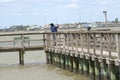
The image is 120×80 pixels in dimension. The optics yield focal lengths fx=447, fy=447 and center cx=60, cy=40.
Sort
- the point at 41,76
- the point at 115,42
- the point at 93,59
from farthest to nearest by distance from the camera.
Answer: the point at 41,76, the point at 93,59, the point at 115,42

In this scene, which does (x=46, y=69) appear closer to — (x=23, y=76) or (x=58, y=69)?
(x=58, y=69)

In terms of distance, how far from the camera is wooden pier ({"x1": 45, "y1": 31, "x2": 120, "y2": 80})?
18750 mm

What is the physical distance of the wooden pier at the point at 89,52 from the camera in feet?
61.5

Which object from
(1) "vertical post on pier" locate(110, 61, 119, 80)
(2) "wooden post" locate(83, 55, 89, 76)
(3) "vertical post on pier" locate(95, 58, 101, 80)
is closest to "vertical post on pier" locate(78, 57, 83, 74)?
(2) "wooden post" locate(83, 55, 89, 76)

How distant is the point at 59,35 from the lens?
30.0 metres

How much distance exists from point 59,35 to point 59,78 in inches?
237

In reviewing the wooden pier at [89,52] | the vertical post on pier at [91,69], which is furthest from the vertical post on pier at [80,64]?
the vertical post on pier at [91,69]

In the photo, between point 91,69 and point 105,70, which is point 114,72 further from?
point 91,69

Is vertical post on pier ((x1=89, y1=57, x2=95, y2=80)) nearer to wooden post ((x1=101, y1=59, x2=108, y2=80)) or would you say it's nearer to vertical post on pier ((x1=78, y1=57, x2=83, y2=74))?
wooden post ((x1=101, y1=59, x2=108, y2=80))

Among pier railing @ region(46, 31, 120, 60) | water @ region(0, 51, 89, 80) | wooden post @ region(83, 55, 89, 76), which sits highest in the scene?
pier railing @ region(46, 31, 120, 60)

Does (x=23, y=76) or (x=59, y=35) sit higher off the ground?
(x=59, y=35)

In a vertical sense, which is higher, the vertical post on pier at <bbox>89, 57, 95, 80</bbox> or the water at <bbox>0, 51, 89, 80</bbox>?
the vertical post on pier at <bbox>89, 57, 95, 80</bbox>

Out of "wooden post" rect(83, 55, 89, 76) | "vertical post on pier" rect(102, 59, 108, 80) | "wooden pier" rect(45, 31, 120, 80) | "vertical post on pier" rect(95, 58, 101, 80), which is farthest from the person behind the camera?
"wooden post" rect(83, 55, 89, 76)

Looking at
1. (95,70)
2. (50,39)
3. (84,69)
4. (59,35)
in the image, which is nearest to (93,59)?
(95,70)
